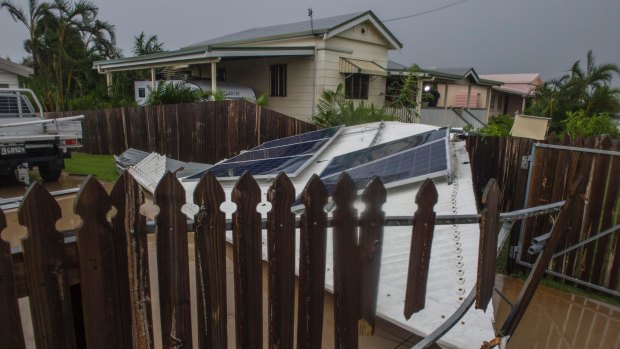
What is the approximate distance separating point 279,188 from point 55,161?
894 cm

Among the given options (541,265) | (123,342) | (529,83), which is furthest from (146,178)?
(529,83)

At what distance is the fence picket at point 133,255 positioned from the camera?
1.48 metres

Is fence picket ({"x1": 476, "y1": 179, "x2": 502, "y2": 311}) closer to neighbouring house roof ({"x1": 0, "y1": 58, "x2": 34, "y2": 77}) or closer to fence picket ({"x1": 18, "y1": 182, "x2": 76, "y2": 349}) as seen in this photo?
fence picket ({"x1": 18, "y1": 182, "x2": 76, "y2": 349})

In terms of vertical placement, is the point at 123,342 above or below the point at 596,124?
below

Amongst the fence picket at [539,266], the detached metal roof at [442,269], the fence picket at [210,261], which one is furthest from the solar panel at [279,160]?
the fence picket at [539,266]

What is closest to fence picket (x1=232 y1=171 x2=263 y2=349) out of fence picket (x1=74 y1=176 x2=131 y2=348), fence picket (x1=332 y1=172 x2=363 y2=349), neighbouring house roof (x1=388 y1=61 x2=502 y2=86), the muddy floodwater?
fence picket (x1=332 y1=172 x2=363 y2=349)

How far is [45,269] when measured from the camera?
138cm

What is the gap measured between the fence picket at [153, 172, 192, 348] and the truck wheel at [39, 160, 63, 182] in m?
8.71

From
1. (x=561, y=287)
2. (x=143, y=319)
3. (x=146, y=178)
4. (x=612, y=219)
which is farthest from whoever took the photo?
(x=146, y=178)

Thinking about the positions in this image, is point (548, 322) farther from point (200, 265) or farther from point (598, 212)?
point (200, 265)

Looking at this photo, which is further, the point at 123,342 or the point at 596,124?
the point at 596,124

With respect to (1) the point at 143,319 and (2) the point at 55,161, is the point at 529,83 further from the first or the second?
(1) the point at 143,319

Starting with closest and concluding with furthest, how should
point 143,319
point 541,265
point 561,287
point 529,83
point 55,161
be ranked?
point 143,319
point 541,265
point 561,287
point 55,161
point 529,83

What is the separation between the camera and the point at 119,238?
1498 mm
